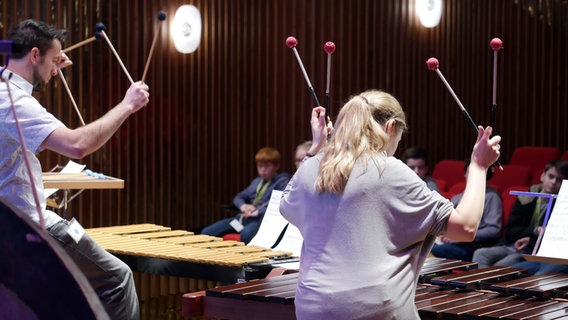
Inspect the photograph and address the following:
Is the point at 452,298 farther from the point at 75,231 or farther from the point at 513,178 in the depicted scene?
the point at 513,178

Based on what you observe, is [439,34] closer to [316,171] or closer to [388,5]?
[388,5]

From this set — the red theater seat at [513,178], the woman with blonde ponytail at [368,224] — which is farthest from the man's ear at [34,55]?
the red theater seat at [513,178]

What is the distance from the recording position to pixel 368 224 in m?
2.62

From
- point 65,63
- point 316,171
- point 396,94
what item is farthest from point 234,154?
point 316,171

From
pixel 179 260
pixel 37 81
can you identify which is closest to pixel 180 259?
pixel 179 260

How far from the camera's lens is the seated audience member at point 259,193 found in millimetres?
7605

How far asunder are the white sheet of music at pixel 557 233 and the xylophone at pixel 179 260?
1.46 metres

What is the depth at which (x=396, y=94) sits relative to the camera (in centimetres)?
1045

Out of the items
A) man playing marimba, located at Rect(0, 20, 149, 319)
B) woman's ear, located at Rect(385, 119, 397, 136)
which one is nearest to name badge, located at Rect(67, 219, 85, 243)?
man playing marimba, located at Rect(0, 20, 149, 319)

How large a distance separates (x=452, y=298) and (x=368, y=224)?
1.06 m

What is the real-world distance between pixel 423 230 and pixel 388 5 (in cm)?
786

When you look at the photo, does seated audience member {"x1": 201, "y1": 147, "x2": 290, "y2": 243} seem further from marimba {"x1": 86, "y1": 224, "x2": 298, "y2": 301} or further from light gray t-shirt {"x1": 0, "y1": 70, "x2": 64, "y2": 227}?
light gray t-shirt {"x1": 0, "y1": 70, "x2": 64, "y2": 227}

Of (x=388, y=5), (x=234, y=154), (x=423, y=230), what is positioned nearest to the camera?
(x=423, y=230)

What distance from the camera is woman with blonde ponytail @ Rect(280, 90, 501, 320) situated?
262 cm
